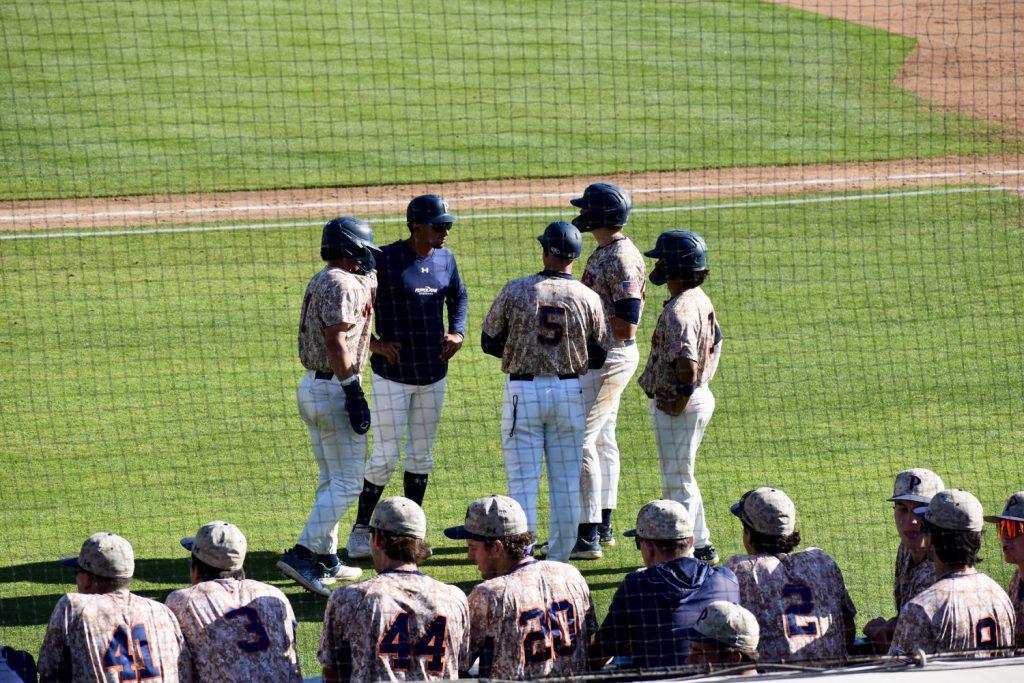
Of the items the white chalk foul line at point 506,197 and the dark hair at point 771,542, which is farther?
the white chalk foul line at point 506,197

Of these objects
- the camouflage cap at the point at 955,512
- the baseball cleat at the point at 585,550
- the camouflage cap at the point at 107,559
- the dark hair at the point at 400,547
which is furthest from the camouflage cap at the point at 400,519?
the baseball cleat at the point at 585,550

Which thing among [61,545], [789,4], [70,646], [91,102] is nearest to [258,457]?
[61,545]

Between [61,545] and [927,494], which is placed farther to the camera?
[61,545]

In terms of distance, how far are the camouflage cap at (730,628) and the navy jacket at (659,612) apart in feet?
0.97

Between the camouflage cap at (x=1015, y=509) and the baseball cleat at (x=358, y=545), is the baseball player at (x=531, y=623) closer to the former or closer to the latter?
the camouflage cap at (x=1015, y=509)

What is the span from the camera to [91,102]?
18.0 meters

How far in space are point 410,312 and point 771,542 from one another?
271 centimetres

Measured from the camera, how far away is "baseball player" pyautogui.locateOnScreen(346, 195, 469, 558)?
7.49 metres

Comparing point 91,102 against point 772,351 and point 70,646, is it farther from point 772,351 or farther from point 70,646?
point 70,646

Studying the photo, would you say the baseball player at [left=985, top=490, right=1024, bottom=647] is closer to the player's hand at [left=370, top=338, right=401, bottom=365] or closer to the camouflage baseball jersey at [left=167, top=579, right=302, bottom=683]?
the camouflage baseball jersey at [left=167, top=579, right=302, bottom=683]

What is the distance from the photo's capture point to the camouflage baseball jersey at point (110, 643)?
4.90m

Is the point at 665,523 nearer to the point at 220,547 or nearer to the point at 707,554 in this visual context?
the point at 220,547

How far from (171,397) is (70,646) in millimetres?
5368

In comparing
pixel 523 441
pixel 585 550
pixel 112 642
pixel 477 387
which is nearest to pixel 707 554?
pixel 585 550
